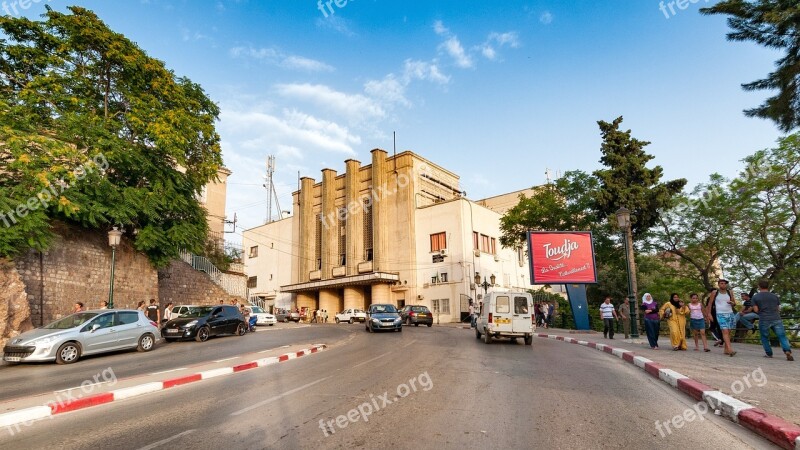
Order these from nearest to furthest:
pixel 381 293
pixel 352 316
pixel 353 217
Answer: pixel 352 316, pixel 381 293, pixel 353 217

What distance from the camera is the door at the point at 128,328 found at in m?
15.3

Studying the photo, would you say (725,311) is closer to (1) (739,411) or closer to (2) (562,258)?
(1) (739,411)

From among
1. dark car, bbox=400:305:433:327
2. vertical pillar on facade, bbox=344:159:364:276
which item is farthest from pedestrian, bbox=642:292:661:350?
vertical pillar on facade, bbox=344:159:364:276

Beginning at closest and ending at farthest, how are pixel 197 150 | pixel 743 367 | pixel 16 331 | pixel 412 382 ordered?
pixel 412 382
pixel 743 367
pixel 16 331
pixel 197 150

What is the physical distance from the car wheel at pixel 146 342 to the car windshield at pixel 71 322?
6.38 ft

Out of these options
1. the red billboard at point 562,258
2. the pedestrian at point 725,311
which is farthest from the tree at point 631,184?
the pedestrian at point 725,311

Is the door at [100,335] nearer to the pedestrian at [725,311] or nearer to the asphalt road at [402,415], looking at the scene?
the asphalt road at [402,415]

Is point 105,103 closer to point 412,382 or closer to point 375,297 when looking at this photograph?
point 412,382

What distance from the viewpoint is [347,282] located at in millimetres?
46938

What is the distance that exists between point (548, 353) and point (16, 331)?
18.3 metres

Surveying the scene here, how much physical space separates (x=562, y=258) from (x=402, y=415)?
2204 centimetres

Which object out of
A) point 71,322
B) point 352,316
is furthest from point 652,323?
point 352,316

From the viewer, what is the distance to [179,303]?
2762cm

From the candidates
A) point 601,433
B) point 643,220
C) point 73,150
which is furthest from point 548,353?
point 643,220
